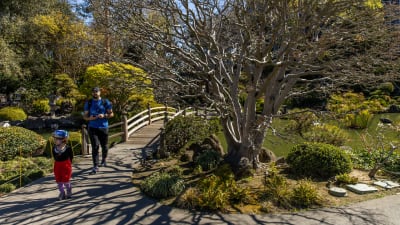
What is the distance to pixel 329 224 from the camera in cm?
465

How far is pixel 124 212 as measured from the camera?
5.07m

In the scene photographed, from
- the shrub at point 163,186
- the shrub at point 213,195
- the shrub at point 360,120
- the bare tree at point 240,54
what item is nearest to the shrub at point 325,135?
the bare tree at point 240,54

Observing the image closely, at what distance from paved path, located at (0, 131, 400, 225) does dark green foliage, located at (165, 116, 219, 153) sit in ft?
11.0

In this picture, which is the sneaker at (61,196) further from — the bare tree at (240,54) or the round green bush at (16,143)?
the round green bush at (16,143)

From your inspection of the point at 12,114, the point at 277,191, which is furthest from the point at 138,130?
the point at 12,114

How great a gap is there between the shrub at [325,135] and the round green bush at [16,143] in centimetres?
854

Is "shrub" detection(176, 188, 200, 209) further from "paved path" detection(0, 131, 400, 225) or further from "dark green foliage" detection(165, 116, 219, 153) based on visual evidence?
"dark green foliage" detection(165, 116, 219, 153)

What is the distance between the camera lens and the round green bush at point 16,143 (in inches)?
394

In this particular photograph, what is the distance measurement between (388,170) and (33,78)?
24.4 meters

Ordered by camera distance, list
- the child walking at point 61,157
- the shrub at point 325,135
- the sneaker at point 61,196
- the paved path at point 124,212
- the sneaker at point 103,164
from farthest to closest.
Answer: the shrub at point 325,135 → the sneaker at point 103,164 → the sneaker at point 61,196 → the child walking at point 61,157 → the paved path at point 124,212

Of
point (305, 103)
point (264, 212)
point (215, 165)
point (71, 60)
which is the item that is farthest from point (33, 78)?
point (264, 212)

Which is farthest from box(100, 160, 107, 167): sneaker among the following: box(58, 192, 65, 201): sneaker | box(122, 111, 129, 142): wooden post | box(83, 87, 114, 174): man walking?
box(122, 111, 129, 142): wooden post

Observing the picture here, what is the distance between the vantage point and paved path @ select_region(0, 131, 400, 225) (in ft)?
15.6

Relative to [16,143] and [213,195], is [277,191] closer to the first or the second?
[213,195]
